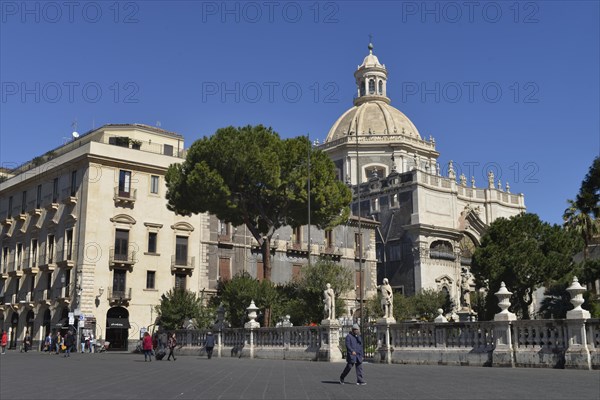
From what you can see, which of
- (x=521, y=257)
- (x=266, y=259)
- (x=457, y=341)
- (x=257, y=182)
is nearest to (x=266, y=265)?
(x=266, y=259)

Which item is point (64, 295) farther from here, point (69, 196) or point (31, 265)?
point (69, 196)

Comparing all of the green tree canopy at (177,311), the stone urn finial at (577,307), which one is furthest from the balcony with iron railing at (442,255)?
the stone urn finial at (577,307)

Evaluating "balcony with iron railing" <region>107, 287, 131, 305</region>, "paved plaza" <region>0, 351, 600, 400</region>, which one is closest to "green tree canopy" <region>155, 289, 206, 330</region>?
"balcony with iron railing" <region>107, 287, 131, 305</region>

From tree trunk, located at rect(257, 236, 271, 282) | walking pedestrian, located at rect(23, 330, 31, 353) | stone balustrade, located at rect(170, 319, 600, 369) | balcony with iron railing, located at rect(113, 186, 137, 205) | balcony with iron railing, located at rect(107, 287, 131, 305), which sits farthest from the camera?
balcony with iron railing, located at rect(113, 186, 137, 205)

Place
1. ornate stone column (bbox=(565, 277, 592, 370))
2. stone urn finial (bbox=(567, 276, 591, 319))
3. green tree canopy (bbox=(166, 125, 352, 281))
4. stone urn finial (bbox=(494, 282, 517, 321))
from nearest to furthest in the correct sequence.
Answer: ornate stone column (bbox=(565, 277, 592, 370))
stone urn finial (bbox=(567, 276, 591, 319))
stone urn finial (bbox=(494, 282, 517, 321))
green tree canopy (bbox=(166, 125, 352, 281))

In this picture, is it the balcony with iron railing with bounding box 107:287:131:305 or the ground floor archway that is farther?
the balcony with iron railing with bounding box 107:287:131:305

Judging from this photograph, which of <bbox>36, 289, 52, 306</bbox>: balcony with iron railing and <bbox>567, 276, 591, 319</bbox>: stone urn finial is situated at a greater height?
<bbox>36, 289, 52, 306</bbox>: balcony with iron railing

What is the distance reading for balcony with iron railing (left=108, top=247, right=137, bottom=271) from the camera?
4463cm

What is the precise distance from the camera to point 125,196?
46.7 meters

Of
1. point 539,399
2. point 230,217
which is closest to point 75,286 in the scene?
point 230,217

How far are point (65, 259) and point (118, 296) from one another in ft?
15.5

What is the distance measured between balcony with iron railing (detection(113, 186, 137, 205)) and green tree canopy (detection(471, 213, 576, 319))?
23801mm

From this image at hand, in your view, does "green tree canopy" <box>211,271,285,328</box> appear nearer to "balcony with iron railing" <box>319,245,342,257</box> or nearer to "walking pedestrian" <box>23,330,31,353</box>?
"walking pedestrian" <box>23,330,31,353</box>

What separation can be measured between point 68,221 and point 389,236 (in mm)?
31063
